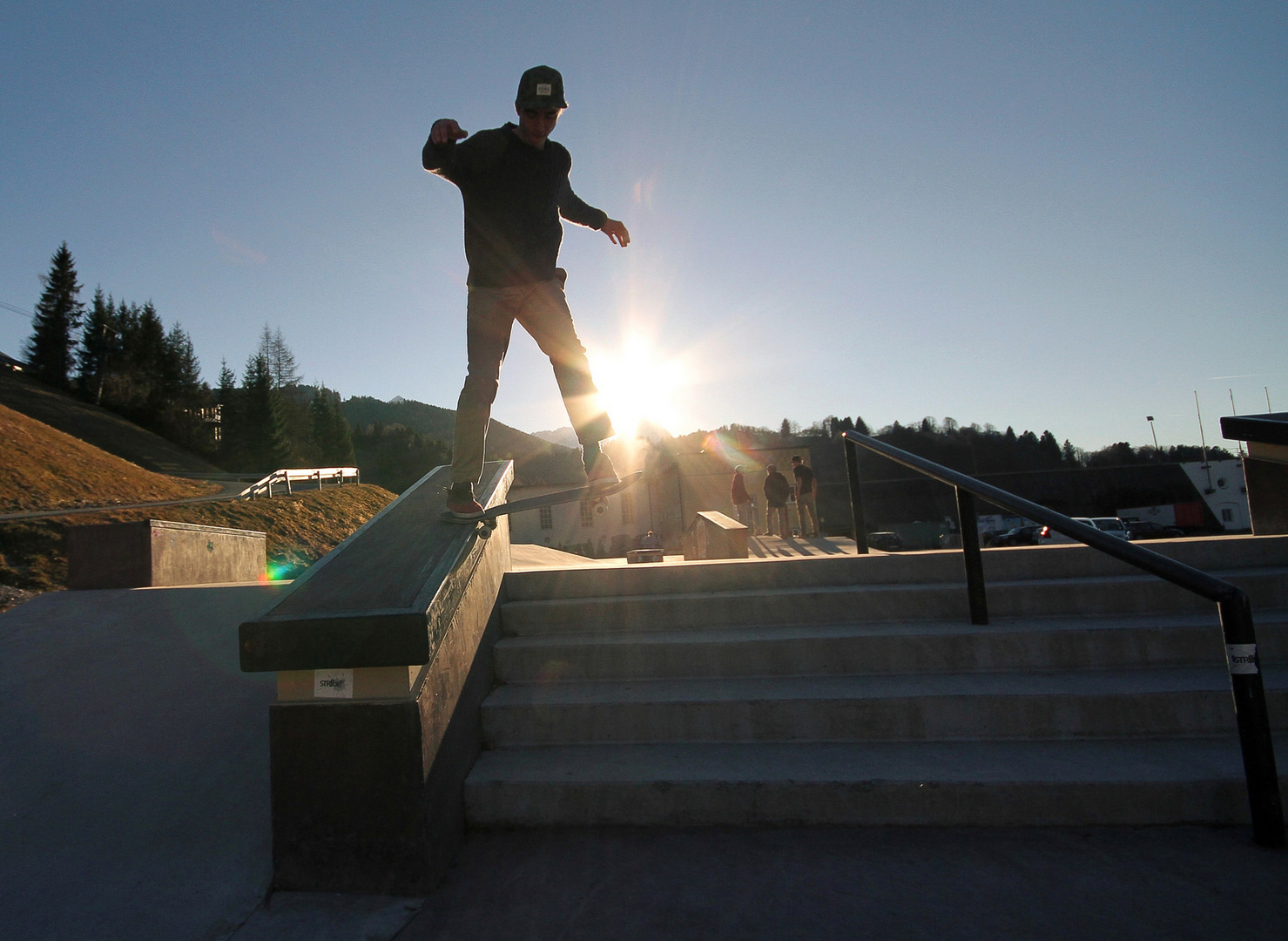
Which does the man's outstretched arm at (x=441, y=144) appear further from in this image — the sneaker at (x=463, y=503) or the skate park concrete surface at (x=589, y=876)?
the skate park concrete surface at (x=589, y=876)

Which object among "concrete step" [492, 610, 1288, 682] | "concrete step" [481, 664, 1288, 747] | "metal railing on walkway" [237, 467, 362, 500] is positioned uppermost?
"metal railing on walkway" [237, 467, 362, 500]

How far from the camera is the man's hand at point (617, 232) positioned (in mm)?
3602

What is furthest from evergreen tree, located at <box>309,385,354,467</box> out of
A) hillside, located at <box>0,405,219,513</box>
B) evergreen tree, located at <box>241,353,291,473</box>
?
hillside, located at <box>0,405,219,513</box>

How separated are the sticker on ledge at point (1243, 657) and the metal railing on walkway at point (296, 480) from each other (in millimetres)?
21674

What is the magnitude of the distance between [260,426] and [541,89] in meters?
58.0

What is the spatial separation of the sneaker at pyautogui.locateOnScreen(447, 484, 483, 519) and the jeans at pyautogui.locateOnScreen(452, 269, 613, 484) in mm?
39

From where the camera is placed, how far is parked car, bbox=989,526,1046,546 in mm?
24036

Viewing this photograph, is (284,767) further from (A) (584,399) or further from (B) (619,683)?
(A) (584,399)

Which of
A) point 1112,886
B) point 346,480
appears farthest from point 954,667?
point 346,480

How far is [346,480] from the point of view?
98.6 feet

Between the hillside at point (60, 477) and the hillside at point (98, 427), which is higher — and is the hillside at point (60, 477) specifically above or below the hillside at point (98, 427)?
below

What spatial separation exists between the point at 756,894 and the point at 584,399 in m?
2.33

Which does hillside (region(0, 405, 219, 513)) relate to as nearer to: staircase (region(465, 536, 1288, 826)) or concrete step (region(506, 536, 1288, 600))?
concrete step (region(506, 536, 1288, 600))

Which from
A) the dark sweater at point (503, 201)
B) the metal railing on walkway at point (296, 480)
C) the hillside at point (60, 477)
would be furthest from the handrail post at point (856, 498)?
the metal railing on walkway at point (296, 480)
